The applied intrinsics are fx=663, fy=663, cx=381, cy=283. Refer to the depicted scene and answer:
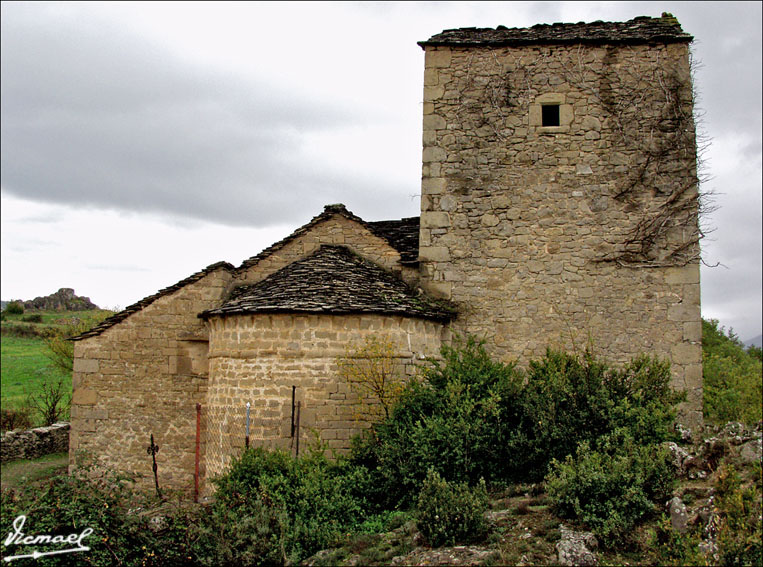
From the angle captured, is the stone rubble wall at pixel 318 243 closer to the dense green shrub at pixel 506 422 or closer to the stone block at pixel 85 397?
the stone block at pixel 85 397

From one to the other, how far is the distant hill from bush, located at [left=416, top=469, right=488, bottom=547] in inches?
804

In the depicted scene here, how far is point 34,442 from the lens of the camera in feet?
53.4

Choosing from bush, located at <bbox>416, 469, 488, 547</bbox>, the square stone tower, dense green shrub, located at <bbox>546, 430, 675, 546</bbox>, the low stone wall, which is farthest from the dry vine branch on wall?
the low stone wall

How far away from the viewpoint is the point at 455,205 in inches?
483

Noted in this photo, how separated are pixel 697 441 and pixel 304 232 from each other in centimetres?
767

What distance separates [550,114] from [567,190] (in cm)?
157

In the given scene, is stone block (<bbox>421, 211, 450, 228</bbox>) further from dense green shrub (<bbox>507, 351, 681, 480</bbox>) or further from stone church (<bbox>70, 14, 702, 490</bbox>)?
dense green shrub (<bbox>507, 351, 681, 480</bbox>)

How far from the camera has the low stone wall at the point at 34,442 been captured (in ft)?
51.9

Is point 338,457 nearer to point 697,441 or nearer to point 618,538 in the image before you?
point 618,538

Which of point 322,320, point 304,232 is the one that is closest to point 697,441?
point 322,320

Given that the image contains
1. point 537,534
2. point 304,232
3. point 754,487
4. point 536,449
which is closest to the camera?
point 754,487

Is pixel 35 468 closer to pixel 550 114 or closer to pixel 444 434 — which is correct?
pixel 444 434

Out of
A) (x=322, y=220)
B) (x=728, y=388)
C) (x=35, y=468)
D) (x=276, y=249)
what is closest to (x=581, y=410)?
(x=322, y=220)

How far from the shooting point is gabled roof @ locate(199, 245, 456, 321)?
10.6 meters
